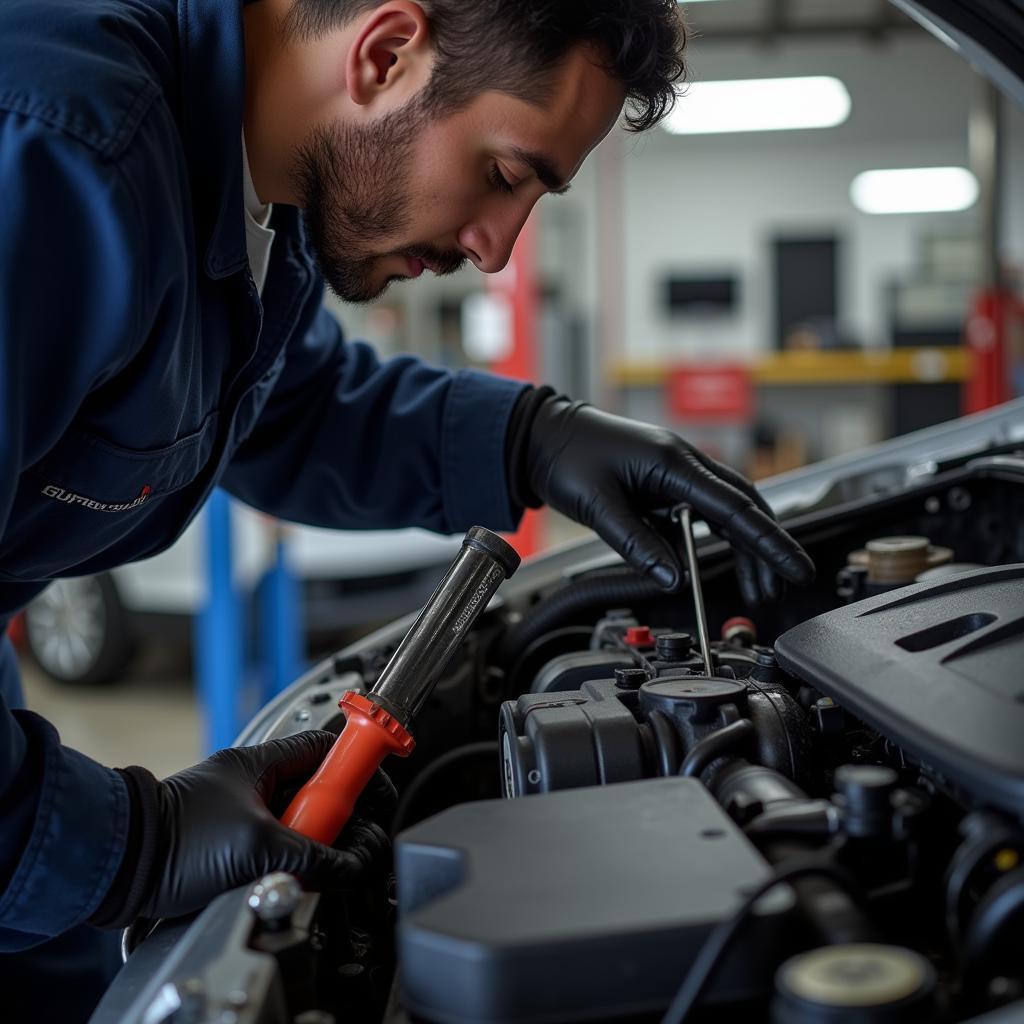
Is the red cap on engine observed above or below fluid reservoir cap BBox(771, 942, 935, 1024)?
above

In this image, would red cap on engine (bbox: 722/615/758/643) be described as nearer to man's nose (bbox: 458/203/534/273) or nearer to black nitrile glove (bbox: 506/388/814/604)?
black nitrile glove (bbox: 506/388/814/604)

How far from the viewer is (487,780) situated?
1120 mm

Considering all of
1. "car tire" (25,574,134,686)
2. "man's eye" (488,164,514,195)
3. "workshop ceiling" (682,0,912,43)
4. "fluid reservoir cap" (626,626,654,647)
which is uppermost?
"workshop ceiling" (682,0,912,43)

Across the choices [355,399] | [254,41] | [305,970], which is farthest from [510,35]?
[305,970]

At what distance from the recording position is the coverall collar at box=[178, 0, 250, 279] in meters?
0.95

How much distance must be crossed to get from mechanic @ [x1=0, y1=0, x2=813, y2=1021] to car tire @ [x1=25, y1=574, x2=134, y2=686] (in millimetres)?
2489

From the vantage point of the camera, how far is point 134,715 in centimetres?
367

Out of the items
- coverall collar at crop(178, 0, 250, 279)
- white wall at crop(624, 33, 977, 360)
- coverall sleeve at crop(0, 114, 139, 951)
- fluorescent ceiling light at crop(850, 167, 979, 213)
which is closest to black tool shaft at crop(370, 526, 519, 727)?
coverall sleeve at crop(0, 114, 139, 951)

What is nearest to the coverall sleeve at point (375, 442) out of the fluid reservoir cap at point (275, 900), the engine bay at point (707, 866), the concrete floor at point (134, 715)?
the engine bay at point (707, 866)

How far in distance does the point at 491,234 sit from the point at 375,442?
448 mm

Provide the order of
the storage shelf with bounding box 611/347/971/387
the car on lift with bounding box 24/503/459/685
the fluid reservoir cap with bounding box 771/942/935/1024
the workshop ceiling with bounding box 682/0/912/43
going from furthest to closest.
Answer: the storage shelf with bounding box 611/347/971/387 < the workshop ceiling with bounding box 682/0/912/43 < the car on lift with bounding box 24/503/459/685 < the fluid reservoir cap with bounding box 771/942/935/1024

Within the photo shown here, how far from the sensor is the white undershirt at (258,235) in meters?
1.12

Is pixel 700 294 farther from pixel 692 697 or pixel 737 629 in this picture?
pixel 692 697

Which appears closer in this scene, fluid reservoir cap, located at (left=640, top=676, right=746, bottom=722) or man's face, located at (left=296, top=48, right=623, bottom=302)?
fluid reservoir cap, located at (left=640, top=676, right=746, bottom=722)
